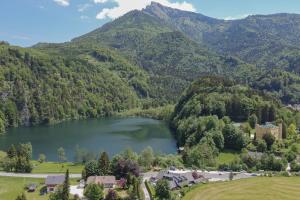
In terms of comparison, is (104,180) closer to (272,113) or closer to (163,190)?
(163,190)

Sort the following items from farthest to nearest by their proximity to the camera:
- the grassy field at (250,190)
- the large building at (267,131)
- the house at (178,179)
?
1. the large building at (267,131)
2. the house at (178,179)
3. the grassy field at (250,190)

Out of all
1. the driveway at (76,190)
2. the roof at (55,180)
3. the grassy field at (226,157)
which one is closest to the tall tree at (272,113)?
the grassy field at (226,157)

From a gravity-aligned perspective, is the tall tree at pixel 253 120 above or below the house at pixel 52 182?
above

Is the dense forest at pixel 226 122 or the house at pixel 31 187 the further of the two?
the dense forest at pixel 226 122

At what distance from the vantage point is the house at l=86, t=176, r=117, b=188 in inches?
2746

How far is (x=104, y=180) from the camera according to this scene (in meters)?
70.7

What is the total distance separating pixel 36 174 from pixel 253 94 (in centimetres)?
8783

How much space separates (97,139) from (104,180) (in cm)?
6868

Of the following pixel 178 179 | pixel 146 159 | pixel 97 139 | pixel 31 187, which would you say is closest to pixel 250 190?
pixel 178 179

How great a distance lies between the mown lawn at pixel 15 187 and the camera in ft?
224

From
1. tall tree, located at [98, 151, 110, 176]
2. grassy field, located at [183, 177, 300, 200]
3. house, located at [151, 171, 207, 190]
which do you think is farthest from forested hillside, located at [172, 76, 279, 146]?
tall tree, located at [98, 151, 110, 176]

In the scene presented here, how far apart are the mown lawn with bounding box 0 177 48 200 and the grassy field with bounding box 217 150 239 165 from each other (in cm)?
3828

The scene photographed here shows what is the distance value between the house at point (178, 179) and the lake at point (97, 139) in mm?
37129

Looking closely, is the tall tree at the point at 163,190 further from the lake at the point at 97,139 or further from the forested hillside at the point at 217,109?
the lake at the point at 97,139
